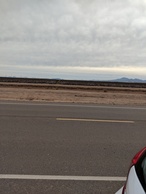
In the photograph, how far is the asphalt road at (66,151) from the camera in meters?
3.98

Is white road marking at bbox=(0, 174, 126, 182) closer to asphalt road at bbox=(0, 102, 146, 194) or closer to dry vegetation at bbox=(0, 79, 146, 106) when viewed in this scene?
asphalt road at bbox=(0, 102, 146, 194)

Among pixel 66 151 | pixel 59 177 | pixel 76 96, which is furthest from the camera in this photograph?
pixel 76 96

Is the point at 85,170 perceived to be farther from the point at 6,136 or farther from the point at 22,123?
the point at 22,123

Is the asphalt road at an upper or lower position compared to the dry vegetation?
lower

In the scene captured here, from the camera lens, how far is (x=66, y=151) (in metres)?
5.43

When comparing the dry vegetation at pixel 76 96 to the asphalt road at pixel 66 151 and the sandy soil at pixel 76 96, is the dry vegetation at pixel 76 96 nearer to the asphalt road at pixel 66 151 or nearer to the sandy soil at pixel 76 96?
the sandy soil at pixel 76 96

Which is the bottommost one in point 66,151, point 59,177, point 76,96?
point 59,177

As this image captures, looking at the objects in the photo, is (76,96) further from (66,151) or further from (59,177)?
(59,177)

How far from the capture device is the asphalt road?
3.98m

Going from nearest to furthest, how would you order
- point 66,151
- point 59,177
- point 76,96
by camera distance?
1. point 59,177
2. point 66,151
3. point 76,96

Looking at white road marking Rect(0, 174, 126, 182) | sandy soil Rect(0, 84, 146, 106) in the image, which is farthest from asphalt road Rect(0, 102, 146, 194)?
sandy soil Rect(0, 84, 146, 106)

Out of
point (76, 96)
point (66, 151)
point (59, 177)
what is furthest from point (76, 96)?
point (59, 177)

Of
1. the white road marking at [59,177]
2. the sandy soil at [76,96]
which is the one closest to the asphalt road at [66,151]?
the white road marking at [59,177]

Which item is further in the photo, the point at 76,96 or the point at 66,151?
the point at 76,96
